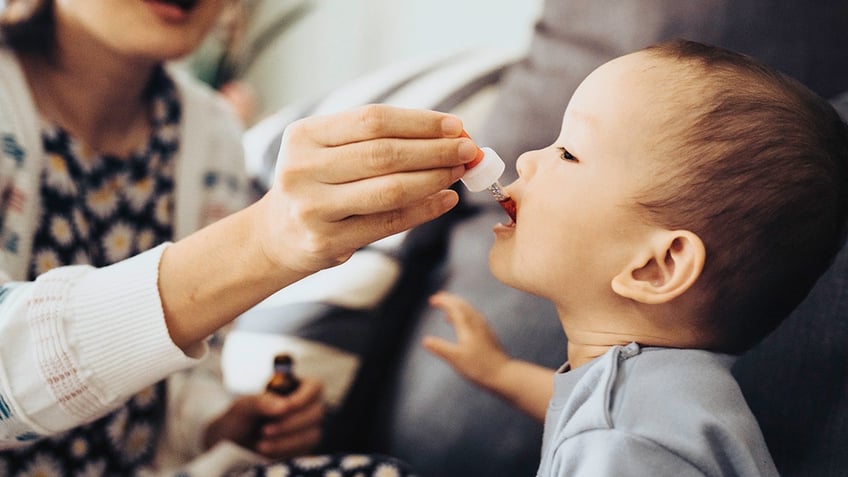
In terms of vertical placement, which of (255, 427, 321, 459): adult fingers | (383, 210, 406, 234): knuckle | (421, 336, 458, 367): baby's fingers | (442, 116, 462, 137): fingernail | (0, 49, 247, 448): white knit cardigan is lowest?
(255, 427, 321, 459): adult fingers

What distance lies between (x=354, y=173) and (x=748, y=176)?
320mm

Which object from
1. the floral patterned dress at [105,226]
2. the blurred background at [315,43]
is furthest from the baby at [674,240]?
the blurred background at [315,43]

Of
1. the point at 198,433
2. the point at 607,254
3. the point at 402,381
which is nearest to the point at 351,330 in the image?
the point at 402,381

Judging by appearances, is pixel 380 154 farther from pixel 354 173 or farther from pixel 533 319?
pixel 533 319

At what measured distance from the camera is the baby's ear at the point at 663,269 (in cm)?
63

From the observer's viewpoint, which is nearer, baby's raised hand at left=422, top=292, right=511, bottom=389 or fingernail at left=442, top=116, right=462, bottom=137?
fingernail at left=442, top=116, right=462, bottom=137

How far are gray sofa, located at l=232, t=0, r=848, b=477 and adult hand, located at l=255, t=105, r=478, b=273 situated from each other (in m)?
0.42

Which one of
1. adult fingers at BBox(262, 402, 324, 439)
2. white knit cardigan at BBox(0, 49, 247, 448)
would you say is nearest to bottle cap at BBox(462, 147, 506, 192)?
white knit cardigan at BBox(0, 49, 247, 448)

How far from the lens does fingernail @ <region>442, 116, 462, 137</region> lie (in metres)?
0.60

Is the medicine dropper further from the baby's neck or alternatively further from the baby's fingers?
the baby's fingers

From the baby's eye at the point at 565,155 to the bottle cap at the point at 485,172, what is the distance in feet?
0.27

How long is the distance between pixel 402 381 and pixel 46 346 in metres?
0.54

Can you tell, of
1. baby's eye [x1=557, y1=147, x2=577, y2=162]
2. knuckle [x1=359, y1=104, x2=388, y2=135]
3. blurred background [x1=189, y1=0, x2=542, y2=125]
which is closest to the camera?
knuckle [x1=359, y1=104, x2=388, y2=135]

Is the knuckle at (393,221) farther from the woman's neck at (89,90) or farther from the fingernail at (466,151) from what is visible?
the woman's neck at (89,90)
